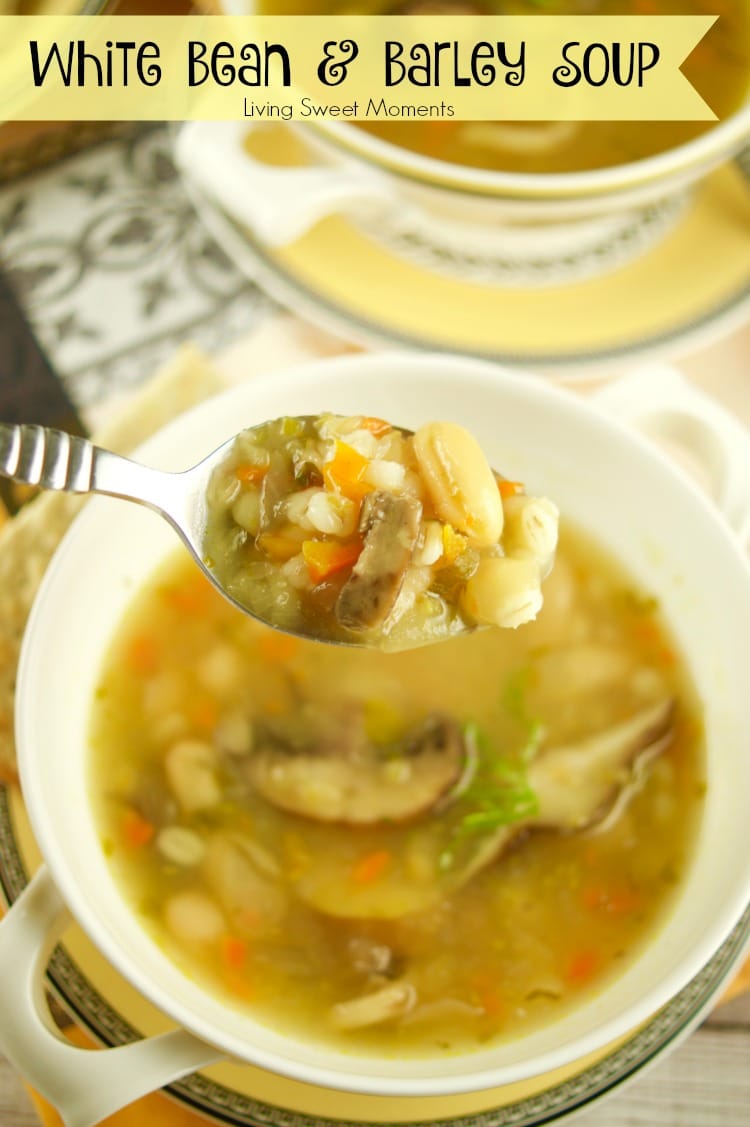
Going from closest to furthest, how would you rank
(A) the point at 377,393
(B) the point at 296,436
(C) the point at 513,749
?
(B) the point at 296,436 < (A) the point at 377,393 < (C) the point at 513,749

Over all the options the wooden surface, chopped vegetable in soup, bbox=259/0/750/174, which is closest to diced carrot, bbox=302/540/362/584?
the wooden surface

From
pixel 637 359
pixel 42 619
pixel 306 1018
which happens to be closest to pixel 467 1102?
pixel 306 1018

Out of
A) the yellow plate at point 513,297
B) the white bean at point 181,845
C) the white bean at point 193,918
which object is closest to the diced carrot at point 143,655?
the white bean at point 181,845

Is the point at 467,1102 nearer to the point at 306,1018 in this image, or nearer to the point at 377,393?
the point at 306,1018

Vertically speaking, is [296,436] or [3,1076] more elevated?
[296,436]

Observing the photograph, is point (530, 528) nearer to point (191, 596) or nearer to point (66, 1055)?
point (191, 596)

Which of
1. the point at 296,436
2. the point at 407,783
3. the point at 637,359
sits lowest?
the point at 407,783

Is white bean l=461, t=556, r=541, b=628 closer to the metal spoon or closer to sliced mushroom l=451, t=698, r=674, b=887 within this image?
the metal spoon
